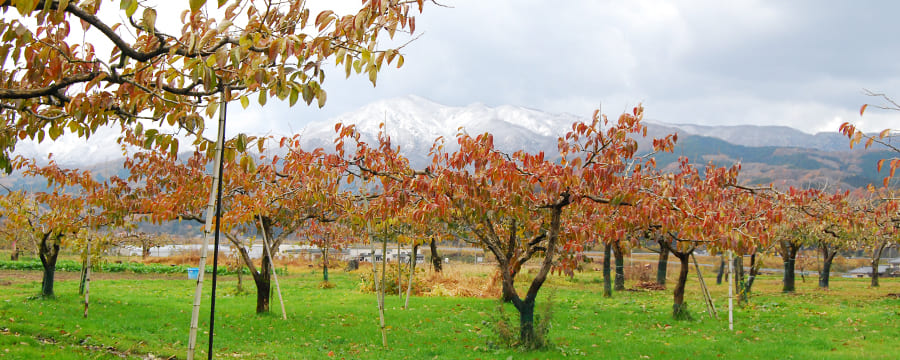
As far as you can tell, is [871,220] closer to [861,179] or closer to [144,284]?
[144,284]

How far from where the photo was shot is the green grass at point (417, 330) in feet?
26.8

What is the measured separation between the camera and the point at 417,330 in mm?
10602

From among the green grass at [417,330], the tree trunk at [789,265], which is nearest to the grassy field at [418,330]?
the green grass at [417,330]

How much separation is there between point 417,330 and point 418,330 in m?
0.02

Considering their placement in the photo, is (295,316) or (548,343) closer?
(548,343)

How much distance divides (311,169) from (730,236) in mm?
5830

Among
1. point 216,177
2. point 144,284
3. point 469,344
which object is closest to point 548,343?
point 469,344

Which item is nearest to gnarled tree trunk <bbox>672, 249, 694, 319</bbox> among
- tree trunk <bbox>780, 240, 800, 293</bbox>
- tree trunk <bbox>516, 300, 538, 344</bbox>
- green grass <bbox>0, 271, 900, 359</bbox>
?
green grass <bbox>0, 271, 900, 359</bbox>

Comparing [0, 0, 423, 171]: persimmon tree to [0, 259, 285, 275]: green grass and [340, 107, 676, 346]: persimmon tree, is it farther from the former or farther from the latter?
[0, 259, 285, 275]: green grass

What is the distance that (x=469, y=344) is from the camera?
9.14m

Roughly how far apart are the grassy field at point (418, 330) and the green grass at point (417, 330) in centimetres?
2

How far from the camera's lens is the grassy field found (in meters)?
8.15

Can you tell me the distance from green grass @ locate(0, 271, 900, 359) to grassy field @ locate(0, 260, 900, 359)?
23 millimetres

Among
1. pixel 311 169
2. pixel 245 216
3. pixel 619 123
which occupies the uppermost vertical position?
pixel 619 123
